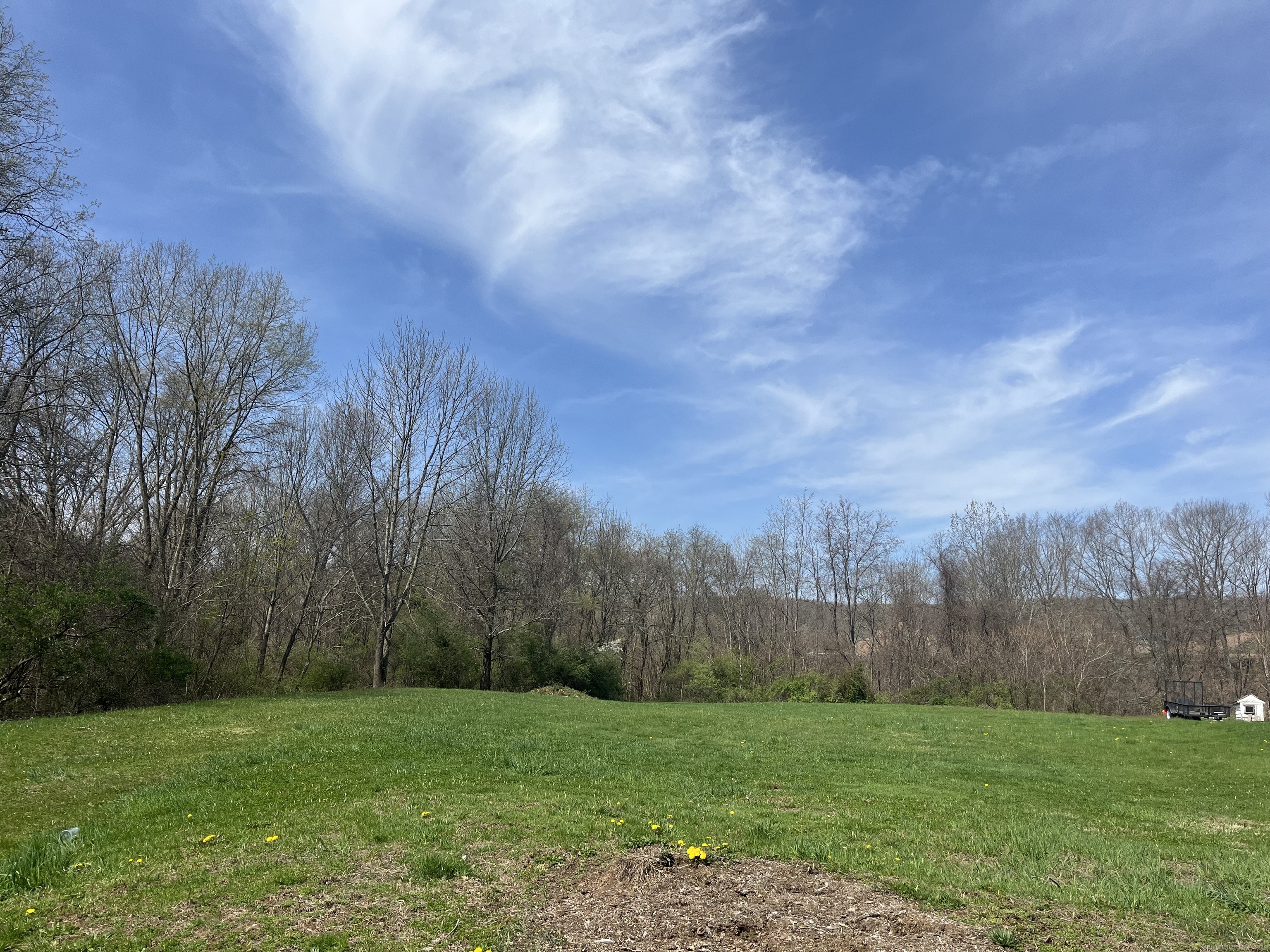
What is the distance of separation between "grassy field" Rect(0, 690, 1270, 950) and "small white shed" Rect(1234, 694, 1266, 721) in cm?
1270

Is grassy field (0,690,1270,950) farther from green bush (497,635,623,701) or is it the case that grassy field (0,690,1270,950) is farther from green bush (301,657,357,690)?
green bush (497,635,623,701)

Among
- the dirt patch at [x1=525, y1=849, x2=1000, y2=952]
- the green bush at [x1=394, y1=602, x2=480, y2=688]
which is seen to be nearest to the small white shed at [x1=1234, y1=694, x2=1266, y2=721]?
the dirt patch at [x1=525, y1=849, x2=1000, y2=952]

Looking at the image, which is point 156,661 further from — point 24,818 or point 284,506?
point 284,506

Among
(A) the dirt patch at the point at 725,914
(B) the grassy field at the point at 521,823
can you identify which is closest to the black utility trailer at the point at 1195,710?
(B) the grassy field at the point at 521,823

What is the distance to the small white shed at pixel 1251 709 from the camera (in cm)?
2480

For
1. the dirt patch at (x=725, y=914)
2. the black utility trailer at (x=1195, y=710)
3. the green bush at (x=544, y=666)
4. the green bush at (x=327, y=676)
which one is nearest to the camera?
the dirt patch at (x=725, y=914)

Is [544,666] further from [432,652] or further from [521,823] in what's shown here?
[521,823]

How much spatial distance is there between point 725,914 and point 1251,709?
3060cm

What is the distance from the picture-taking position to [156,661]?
17.6 meters

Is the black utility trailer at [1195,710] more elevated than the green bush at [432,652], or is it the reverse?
the green bush at [432,652]

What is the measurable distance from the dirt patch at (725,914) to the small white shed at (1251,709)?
2828 centimetres

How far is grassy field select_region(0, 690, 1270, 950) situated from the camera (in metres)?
4.39

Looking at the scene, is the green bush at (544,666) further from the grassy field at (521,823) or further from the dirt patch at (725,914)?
the dirt patch at (725,914)

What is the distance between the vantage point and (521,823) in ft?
21.8
